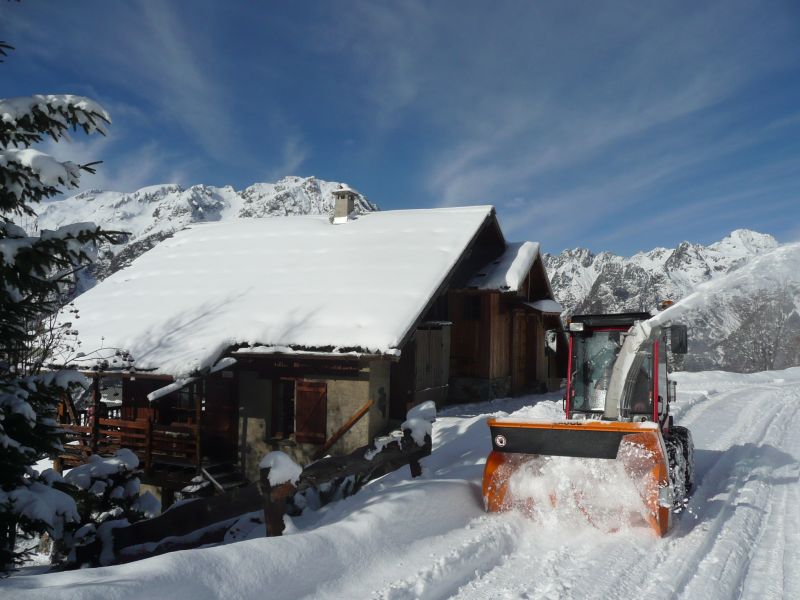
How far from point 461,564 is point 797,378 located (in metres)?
31.2

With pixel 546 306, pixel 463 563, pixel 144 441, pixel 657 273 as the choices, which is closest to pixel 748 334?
pixel 546 306

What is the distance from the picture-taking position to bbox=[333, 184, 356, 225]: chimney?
1842cm

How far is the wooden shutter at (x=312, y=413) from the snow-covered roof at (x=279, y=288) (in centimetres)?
135

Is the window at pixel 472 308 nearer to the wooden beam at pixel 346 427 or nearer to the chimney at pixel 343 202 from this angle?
the chimney at pixel 343 202

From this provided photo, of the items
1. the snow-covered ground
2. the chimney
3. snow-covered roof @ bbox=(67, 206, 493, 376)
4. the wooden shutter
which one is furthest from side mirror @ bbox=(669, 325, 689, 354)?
the chimney

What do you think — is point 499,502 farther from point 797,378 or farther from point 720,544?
point 797,378

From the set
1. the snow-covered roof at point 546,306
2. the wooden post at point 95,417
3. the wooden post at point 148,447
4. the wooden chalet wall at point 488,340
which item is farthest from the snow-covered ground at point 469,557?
the snow-covered roof at point 546,306

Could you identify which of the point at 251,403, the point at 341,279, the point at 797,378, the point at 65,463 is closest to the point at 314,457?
the point at 251,403

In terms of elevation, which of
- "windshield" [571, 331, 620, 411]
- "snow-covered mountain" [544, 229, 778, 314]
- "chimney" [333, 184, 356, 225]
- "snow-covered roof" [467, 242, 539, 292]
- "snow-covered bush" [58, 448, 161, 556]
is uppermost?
"snow-covered mountain" [544, 229, 778, 314]

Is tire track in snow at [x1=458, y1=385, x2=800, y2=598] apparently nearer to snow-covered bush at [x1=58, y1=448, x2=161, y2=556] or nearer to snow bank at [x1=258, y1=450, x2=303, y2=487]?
snow bank at [x1=258, y1=450, x2=303, y2=487]

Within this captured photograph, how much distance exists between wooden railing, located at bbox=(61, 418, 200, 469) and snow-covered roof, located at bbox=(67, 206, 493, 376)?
1583mm

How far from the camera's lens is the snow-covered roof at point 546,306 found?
1794cm

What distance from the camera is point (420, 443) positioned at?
7988mm

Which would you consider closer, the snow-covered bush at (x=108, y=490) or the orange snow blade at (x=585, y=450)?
the orange snow blade at (x=585, y=450)
